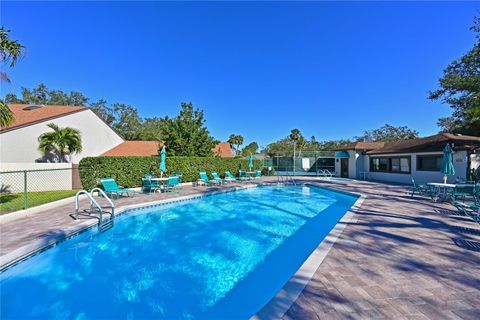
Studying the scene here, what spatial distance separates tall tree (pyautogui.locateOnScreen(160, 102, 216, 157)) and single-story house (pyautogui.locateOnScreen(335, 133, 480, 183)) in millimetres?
15304

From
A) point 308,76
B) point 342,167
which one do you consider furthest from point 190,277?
point 342,167

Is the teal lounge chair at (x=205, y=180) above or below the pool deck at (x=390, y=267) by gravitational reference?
above

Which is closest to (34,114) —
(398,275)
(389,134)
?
(398,275)

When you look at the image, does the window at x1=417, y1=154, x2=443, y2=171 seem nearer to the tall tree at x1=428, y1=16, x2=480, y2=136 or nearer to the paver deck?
the tall tree at x1=428, y1=16, x2=480, y2=136

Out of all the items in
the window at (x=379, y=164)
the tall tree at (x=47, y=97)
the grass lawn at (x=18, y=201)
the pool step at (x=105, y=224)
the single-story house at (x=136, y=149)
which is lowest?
the pool step at (x=105, y=224)

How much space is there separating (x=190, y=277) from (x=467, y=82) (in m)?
19.8

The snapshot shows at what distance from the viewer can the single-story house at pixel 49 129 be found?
54.6 feet

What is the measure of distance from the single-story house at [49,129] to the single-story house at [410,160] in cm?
2241

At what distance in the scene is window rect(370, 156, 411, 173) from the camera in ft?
64.3

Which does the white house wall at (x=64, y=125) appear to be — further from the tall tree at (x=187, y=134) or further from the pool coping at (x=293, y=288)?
the pool coping at (x=293, y=288)

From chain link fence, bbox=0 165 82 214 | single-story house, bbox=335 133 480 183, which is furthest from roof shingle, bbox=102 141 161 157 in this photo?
single-story house, bbox=335 133 480 183

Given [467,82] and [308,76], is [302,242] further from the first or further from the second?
[308,76]

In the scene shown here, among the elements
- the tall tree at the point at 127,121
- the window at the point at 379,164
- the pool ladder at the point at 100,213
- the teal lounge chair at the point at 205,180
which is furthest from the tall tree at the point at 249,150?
the pool ladder at the point at 100,213

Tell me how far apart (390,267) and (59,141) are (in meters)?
20.6
